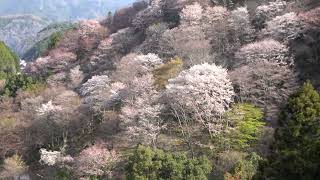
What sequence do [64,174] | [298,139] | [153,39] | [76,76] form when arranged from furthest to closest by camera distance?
[76,76]
[153,39]
[64,174]
[298,139]

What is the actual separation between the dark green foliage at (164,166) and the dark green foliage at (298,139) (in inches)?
373

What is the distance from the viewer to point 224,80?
112 feet

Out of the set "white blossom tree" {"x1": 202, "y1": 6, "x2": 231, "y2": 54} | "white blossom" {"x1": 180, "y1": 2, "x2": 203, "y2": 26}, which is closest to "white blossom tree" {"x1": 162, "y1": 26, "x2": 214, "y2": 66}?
"white blossom tree" {"x1": 202, "y1": 6, "x2": 231, "y2": 54}

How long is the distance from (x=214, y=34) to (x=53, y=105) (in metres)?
14.9

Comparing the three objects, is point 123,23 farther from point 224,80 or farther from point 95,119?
point 224,80

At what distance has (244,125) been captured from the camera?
30625 mm

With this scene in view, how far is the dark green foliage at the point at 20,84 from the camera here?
175 feet

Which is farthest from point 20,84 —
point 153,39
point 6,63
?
point 6,63

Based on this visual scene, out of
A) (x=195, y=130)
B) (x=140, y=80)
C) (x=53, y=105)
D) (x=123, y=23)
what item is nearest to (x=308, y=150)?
(x=195, y=130)

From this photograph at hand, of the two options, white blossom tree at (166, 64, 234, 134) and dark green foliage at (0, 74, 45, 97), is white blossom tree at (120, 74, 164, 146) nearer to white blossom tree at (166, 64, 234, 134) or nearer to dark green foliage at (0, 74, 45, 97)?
white blossom tree at (166, 64, 234, 134)

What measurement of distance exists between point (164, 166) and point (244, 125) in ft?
20.9

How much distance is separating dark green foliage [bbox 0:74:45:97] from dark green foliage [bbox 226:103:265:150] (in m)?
26.5

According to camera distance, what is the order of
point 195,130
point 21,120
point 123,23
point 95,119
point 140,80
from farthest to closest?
point 123,23, point 21,120, point 95,119, point 140,80, point 195,130

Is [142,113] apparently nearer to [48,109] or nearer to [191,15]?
[48,109]
